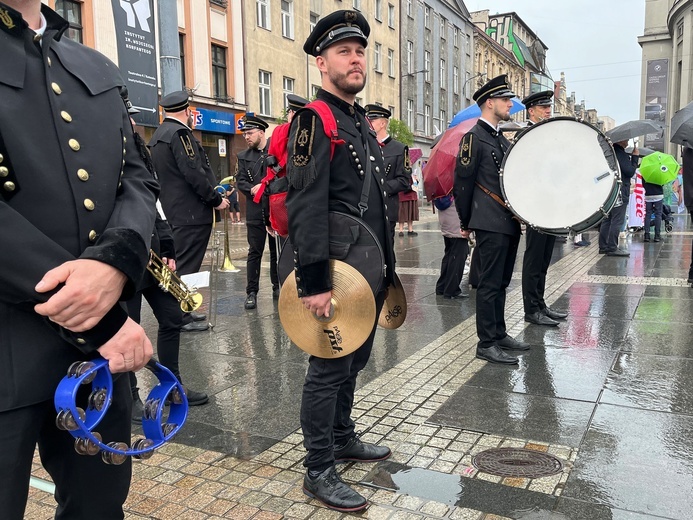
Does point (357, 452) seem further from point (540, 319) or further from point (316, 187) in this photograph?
point (540, 319)

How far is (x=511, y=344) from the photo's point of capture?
531 cm

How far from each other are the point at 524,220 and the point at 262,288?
4524mm

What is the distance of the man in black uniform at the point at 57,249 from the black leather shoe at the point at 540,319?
5.21 m

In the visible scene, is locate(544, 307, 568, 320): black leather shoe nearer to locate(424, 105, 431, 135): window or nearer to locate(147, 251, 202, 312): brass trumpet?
locate(147, 251, 202, 312): brass trumpet

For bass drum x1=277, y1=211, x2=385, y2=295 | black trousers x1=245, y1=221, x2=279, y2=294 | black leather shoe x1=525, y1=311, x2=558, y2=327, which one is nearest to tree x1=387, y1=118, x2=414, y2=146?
black trousers x1=245, y1=221, x2=279, y2=294

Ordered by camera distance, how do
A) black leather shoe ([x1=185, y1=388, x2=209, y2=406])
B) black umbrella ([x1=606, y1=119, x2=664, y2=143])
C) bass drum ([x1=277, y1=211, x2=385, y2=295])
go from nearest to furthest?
bass drum ([x1=277, y1=211, x2=385, y2=295]) < black leather shoe ([x1=185, y1=388, x2=209, y2=406]) < black umbrella ([x1=606, y1=119, x2=664, y2=143])

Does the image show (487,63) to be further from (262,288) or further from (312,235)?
(312,235)

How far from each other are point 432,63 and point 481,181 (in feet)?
136

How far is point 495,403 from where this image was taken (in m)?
4.07

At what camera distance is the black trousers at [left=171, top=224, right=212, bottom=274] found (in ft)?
19.1

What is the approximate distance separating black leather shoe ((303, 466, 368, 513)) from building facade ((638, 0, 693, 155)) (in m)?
34.0

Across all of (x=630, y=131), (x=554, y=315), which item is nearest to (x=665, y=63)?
(x=630, y=131)

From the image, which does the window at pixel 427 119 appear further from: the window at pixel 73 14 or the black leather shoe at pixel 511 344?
the black leather shoe at pixel 511 344

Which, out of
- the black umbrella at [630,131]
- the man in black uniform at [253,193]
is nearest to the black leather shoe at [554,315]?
the man in black uniform at [253,193]
